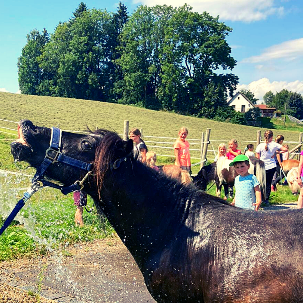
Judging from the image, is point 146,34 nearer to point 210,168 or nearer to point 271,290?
point 210,168

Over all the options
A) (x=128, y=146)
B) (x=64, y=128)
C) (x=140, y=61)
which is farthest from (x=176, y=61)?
(x=128, y=146)

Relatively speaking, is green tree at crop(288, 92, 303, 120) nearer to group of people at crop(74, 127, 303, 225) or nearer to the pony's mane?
group of people at crop(74, 127, 303, 225)

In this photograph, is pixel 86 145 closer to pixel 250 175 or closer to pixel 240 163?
pixel 240 163

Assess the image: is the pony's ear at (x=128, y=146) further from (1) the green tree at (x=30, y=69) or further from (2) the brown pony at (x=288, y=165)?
(1) the green tree at (x=30, y=69)

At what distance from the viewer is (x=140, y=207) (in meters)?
2.64

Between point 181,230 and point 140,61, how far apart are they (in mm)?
71543

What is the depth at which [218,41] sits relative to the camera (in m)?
66.1

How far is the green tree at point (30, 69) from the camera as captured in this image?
80250 mm

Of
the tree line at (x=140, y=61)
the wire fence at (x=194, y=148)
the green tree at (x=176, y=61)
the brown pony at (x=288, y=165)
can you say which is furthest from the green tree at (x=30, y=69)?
the brown pony at (x=288, y=165)

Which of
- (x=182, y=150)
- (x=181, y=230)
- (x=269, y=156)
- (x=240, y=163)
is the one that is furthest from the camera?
(x=269, y=156)

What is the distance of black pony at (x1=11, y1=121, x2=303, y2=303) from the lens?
213 centimetres

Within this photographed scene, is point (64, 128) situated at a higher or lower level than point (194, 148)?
higher

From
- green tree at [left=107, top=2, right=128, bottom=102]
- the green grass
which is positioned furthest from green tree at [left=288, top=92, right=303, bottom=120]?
the green grass

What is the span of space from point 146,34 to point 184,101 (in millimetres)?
18393
